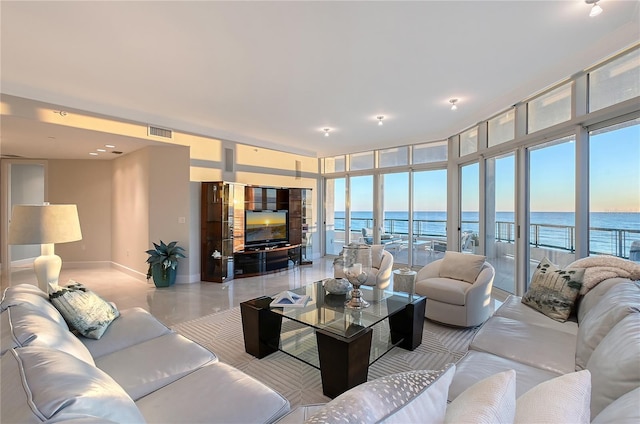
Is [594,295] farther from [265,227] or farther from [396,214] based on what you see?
[265,227]

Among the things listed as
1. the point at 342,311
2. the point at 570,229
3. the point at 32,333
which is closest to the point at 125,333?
the point at 32,333

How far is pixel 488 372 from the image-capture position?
5.33 feet

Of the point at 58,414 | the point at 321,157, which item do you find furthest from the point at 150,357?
→ the point at 321,157

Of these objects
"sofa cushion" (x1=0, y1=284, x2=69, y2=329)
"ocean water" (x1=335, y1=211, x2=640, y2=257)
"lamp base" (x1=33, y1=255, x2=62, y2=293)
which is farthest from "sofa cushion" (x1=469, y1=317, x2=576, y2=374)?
"lamp base" (x1=33, y1=255, x2=62, y2=293)

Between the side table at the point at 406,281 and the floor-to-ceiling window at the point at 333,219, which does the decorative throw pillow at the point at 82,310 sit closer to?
the side table at the point at 406,281

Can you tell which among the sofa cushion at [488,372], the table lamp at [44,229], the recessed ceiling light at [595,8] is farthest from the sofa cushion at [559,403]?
the table lamp at [44,229]

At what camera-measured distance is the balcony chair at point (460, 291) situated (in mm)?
3182

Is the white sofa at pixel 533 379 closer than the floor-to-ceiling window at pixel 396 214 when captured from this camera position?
Yes

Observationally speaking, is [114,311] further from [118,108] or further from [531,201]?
[531,201]

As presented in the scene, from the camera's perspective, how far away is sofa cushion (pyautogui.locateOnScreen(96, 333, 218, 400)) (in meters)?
1.52

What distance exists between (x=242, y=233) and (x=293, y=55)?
379cm

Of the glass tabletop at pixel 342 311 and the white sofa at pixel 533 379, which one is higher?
the white sofa at pixel 533 379

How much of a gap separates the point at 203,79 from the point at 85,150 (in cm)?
401

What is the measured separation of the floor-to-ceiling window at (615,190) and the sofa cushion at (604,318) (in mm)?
1254
